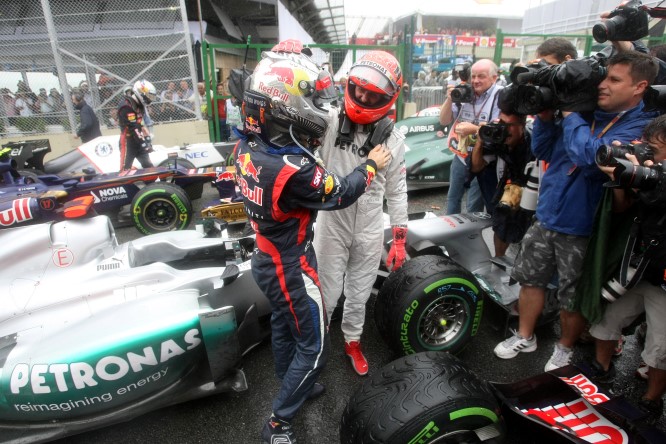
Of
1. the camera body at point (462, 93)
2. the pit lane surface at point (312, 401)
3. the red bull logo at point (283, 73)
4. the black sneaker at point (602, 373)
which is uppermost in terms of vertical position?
the red bull logo at point (283, 73)

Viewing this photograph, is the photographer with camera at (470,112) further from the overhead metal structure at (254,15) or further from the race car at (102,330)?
the overhead metal structure at (254,15)

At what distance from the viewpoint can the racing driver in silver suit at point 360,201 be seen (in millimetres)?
2250

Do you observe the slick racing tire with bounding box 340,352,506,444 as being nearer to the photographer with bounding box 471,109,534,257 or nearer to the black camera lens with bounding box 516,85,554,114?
the black camera lens with bounding box 516,85,554,114

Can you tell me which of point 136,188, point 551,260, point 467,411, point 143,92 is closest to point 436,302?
point 551,260

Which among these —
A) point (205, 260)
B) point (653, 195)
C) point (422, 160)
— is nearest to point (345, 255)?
point (205, 260)

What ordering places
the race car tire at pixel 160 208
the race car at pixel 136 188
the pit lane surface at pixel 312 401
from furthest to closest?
the race car tire at pixel 160 208 < the race car at pixel 136 188 < the pit lane surface at pixel 312 401

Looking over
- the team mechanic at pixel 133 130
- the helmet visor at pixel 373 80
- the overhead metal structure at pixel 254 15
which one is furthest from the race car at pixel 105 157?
the overhead metal structure at pixel 254 15

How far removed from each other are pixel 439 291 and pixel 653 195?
1.17m

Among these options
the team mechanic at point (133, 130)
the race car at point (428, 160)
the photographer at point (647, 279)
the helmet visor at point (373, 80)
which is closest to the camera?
the photographer at point (647, 279)

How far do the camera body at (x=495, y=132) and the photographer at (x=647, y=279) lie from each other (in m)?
0.97

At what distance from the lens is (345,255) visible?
2572 mm

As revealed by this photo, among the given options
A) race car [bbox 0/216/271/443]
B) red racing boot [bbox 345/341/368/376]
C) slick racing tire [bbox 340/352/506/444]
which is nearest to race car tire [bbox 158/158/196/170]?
race car [bbox 0/216/271/443]

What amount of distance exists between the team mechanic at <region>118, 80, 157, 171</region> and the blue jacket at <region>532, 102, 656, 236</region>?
212 inches

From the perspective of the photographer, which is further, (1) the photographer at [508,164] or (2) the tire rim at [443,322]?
(1) the photographer at [508,164]
